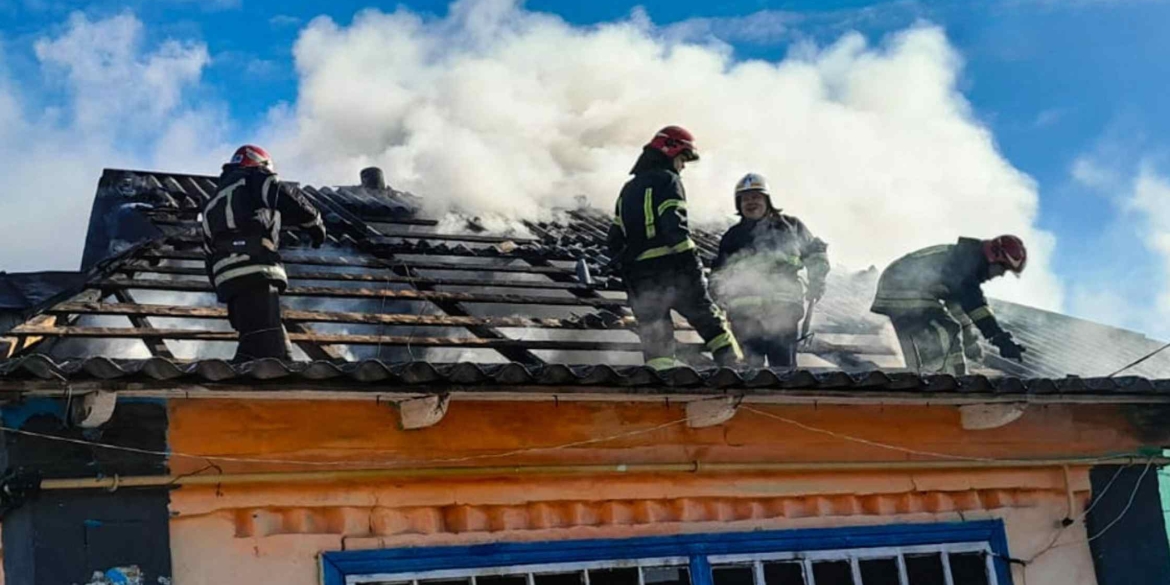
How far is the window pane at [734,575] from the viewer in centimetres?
684

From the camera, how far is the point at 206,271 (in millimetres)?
8703

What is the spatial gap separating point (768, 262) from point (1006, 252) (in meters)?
1.85

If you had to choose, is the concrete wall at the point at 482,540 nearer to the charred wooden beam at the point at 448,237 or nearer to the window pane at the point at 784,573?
the window pane at the point at 784,573

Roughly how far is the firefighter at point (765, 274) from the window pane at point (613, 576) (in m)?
2.58

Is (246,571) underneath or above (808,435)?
underneath

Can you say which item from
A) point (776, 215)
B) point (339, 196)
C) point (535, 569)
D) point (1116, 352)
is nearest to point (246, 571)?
point (535, 569)

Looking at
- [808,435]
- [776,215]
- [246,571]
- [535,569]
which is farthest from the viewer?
[776,215]

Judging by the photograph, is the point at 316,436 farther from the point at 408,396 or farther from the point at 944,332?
the point at 944,332

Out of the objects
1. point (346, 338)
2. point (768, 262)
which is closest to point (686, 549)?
point (346, 338)

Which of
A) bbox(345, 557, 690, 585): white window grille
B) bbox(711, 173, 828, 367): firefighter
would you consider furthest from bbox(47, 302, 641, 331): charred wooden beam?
bbox(345, 557, 690, 585): white window grille

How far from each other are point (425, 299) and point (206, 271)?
52.8 inches

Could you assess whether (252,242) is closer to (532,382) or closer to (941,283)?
(532,382)

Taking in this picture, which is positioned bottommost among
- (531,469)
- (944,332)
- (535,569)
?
(535,569)

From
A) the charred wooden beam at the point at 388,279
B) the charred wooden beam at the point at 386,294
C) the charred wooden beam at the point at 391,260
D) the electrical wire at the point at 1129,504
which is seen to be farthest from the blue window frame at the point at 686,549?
the charred wooden beam at the point at 388,279
